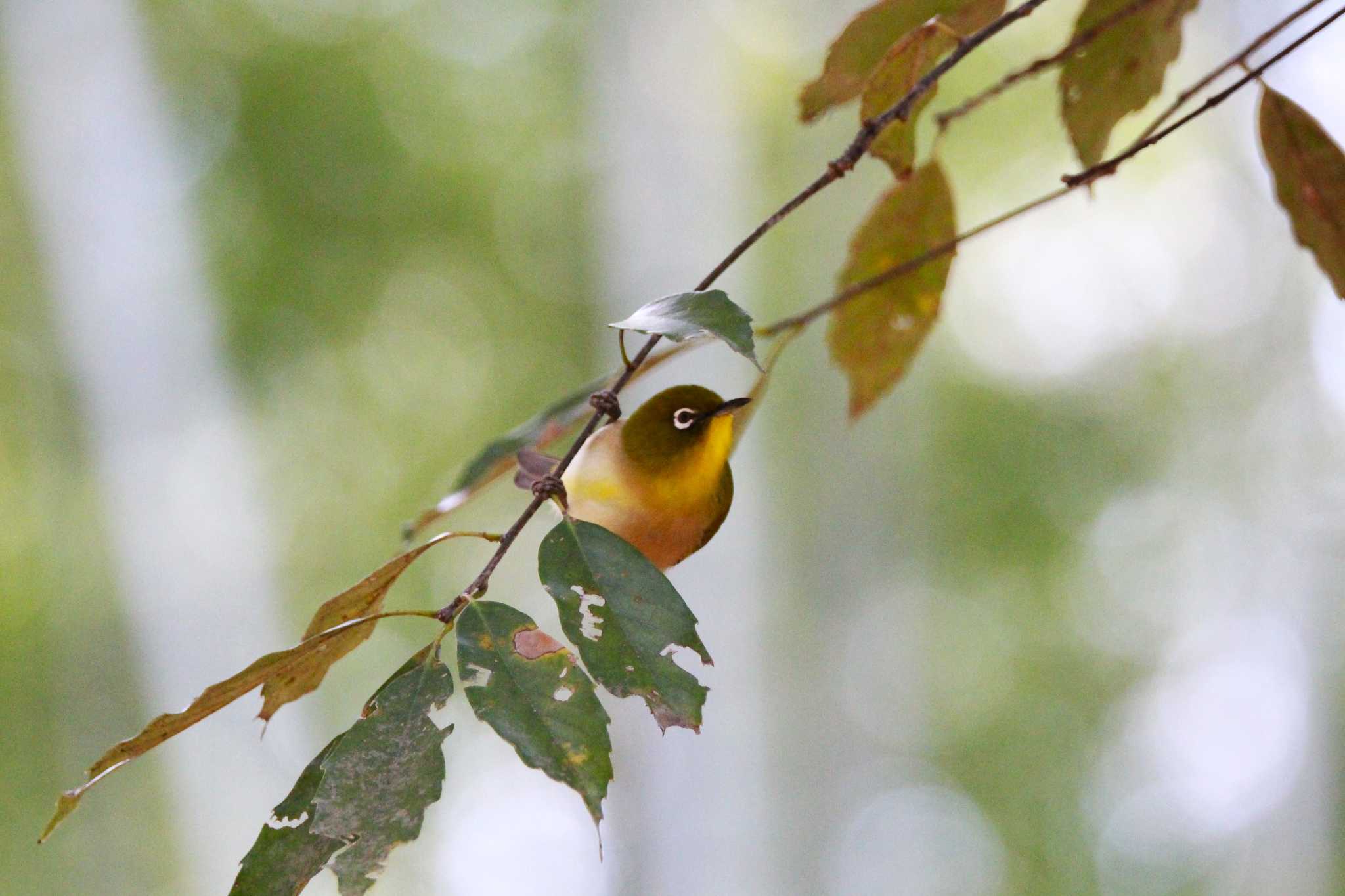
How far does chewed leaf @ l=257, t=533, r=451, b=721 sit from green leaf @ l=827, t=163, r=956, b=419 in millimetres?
299

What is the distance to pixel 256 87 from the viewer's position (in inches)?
135

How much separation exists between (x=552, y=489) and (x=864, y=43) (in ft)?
0.88

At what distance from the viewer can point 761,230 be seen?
13.3 inches

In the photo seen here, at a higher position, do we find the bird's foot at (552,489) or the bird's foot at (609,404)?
the bird's foot at (609,404)

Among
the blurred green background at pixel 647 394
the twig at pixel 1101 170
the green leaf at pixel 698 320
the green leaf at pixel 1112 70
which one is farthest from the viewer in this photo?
the blurred green background at pixel 647 394

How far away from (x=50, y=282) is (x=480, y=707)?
3151 millimetres

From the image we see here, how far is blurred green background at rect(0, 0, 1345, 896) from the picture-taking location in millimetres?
2754

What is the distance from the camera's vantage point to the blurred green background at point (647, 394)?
2754 mm

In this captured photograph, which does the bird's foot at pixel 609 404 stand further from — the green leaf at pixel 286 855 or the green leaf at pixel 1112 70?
the green leaf at pixel 1112 70

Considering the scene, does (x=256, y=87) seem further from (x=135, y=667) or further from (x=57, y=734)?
(x=57, y=734)

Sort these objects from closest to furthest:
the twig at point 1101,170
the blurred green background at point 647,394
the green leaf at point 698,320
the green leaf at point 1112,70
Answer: the green leaf at point 698,320
the twig at point 1101,170
the green leaf at point 1112,70
the blurred green background at point 647,394

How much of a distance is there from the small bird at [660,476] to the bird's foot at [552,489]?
0.27 ft

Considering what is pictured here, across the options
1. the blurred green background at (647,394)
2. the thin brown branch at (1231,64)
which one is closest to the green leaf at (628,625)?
the thin brown branch at (1231,64)

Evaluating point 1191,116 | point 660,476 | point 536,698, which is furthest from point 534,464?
point 1191,116
